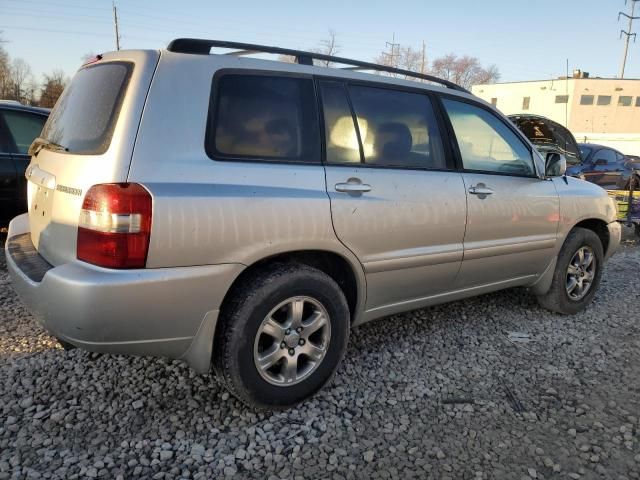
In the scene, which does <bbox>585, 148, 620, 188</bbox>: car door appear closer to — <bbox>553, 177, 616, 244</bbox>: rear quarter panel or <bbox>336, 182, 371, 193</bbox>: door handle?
<bbox>553, 177, 616, 244</bbox>: rear quarter panel

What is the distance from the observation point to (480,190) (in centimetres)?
341

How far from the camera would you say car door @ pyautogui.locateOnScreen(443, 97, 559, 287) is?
344 cm

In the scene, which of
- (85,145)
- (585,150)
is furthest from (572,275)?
(585,150)

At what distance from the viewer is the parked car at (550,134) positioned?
8.34 metres

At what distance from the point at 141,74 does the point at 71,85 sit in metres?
0.88

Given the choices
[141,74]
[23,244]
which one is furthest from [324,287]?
[23,244]

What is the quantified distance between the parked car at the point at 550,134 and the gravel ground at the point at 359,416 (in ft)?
17.9

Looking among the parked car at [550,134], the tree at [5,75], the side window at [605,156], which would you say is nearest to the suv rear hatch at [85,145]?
the parked car at [550,134]

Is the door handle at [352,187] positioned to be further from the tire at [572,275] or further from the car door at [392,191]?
the tire at [572,275]

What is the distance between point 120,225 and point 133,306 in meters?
0.35

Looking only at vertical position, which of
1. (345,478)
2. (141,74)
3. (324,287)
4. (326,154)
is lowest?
(345,478)

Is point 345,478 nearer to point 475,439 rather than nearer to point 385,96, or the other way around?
point 475,439

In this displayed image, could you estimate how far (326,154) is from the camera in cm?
273

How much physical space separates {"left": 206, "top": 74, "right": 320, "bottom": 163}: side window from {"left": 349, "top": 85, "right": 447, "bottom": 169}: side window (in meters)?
0.37
